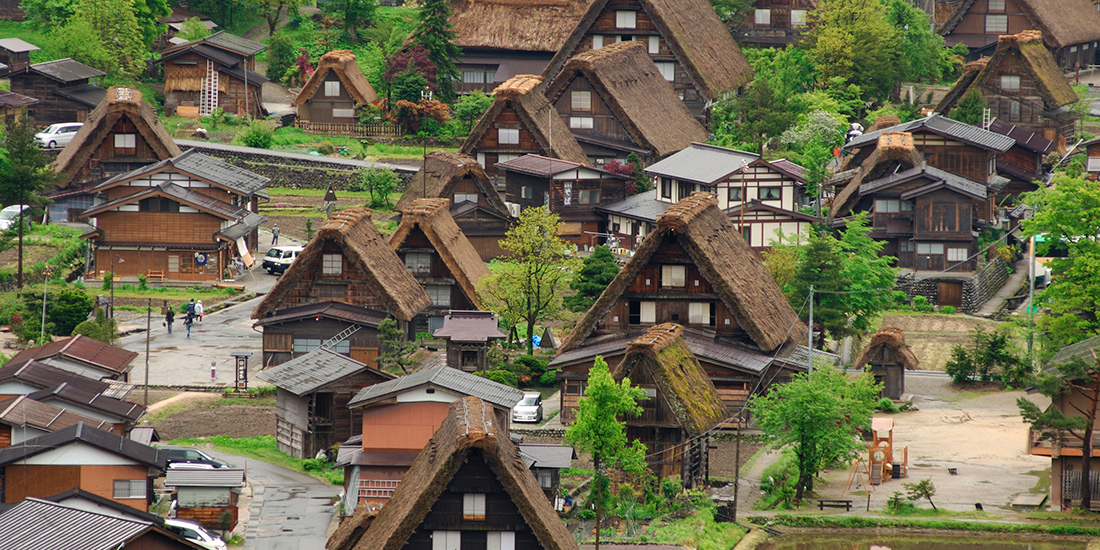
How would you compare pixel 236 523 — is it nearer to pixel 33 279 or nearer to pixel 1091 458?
pixel 1091 458

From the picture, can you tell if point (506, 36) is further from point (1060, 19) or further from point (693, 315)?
point (693, 315)

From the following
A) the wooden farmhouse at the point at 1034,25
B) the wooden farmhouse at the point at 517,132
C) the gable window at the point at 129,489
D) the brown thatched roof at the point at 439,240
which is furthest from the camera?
the wooden farmhouse at the point at 1034,25

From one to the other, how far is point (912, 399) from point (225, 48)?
44724mm

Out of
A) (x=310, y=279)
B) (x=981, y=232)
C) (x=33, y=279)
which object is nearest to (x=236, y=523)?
(x=310, y=279)

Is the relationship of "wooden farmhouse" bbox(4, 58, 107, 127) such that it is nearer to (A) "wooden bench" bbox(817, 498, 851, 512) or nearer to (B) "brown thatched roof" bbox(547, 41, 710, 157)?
(B) "brown thatched roof" bbox(547, 41, 710, 157)

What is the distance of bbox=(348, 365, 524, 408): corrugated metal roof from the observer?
154 ft

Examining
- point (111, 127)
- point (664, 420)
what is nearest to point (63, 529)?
point (664, 420)

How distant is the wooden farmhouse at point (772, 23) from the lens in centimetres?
9438

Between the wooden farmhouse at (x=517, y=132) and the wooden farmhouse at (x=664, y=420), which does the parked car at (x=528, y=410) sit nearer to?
the wooden farmhouse at (x=664, y=420)

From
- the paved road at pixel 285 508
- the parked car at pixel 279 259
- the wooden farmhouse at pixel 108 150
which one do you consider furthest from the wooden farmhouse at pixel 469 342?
the wooden farmhouse at pixel 108 150

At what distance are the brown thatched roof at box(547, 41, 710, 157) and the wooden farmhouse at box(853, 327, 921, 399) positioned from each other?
2385cm

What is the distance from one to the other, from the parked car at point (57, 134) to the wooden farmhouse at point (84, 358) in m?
30.5

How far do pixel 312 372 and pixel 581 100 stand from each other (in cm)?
3154

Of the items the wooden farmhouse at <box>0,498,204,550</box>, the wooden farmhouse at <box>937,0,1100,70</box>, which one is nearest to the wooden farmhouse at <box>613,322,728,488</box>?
the wooden farmhouse at <box>0,498,204,550</box>
